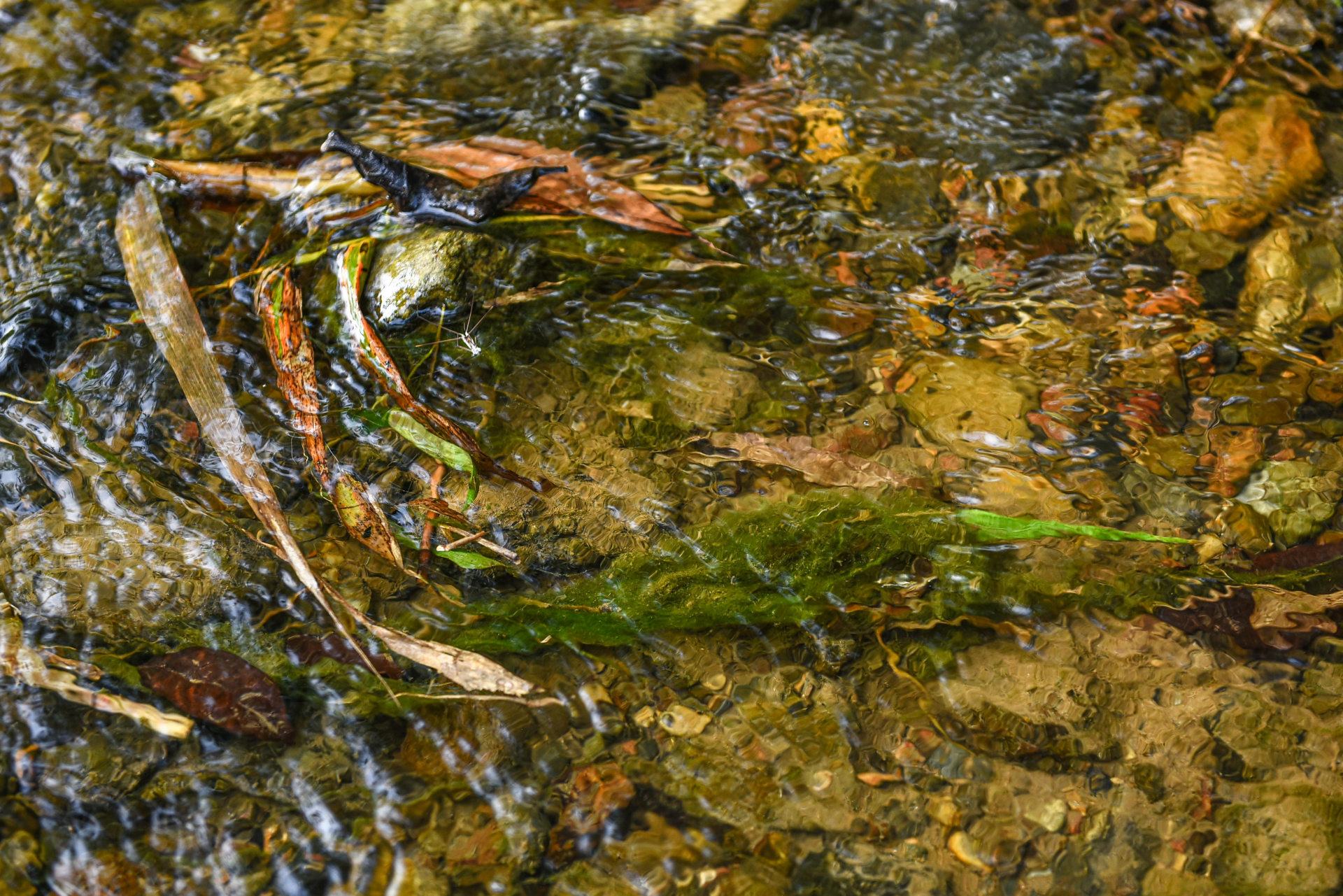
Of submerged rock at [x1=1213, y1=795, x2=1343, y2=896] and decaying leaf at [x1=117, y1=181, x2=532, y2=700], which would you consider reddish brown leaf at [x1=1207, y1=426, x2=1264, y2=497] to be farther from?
decaying leaf at [x1=117, y1=181, x2=532, y2=700]

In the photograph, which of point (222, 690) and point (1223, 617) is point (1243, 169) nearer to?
point (1223, 617)

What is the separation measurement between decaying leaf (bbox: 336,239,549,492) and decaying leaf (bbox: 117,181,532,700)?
15.5 inches

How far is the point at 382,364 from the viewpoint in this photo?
2.29m

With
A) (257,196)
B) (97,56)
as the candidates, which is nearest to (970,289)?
(257,196)

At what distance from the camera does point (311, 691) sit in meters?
1.92

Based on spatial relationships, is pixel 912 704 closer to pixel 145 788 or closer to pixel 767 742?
pixel 767 742

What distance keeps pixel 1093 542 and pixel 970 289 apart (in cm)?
94

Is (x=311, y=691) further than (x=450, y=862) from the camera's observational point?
Yes

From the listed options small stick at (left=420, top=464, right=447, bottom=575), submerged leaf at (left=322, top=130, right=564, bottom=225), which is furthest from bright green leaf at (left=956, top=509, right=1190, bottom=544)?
submerged leaf at (left=322, top=130, right=564, bottom=225)

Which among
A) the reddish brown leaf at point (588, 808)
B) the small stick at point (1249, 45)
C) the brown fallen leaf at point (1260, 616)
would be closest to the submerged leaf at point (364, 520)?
the reddish brown leaf at point (588, 808)

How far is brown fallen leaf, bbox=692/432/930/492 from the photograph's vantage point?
221 centimetres

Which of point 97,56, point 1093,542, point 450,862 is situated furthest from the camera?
point 97,56

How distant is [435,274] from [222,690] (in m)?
1.24

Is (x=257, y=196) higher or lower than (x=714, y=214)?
higher
